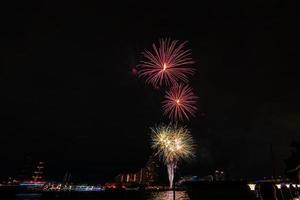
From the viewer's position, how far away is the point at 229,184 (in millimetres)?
163625

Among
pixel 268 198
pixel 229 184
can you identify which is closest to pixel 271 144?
pixel 268 198

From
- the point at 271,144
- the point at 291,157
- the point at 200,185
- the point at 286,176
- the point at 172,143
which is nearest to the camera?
the point at 172,143

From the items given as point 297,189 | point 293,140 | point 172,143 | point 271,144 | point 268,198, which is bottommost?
point 268,198

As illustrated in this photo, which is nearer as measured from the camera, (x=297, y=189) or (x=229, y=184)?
(x=297, y=189)

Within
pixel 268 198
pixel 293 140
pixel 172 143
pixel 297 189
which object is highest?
pixel 293 140

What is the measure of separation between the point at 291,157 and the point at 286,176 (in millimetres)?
7340

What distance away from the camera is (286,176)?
70.6 m

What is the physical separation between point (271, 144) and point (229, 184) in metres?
121

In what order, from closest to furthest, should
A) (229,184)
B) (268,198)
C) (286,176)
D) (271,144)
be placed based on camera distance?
(268,198)
(271,144)
(286,176)
(229,184)

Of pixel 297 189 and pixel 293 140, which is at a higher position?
pixel 293 140

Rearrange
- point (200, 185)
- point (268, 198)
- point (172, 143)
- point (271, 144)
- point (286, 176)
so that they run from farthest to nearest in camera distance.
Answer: point (200, 185), point (286, 176), point (271, 144), point (172, 143), point (268, 198)

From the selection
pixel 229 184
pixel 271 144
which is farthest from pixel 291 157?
pixel 229 184

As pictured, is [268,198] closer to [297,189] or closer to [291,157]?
[297,189]

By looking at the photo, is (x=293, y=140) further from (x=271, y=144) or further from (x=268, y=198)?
(x=268, y=198)
